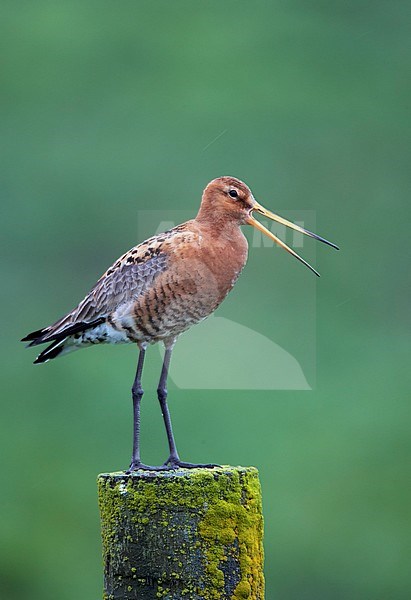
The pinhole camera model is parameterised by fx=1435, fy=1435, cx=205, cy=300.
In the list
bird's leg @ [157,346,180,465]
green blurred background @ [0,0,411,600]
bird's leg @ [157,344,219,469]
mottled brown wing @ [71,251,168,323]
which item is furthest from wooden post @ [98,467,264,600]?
green blurred background @ [0,0,411,600]

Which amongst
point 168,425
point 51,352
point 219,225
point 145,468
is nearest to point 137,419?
point 168,425

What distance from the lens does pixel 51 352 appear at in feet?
27.0

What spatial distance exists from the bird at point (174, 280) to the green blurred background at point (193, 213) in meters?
5.64

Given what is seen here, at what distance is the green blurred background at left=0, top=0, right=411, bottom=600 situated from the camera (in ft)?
56.4

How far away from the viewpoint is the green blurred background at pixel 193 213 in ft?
56.4

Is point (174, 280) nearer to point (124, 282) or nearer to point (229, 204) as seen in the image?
point (124, 282)

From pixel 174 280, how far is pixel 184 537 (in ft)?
6.58

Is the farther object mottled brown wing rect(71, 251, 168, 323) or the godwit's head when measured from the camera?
mottled brown wing rect(71, 251, 168, 323)

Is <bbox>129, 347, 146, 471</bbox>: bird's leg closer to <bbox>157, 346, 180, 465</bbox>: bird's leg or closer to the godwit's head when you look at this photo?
<bbox>157, 346, 180, 465</bbox>: bird's leg

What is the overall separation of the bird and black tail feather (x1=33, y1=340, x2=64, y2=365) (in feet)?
0.31

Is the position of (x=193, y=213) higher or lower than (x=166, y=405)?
higher

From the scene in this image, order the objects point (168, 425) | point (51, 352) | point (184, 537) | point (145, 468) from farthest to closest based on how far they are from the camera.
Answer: point (51, 352) → point (168, 425) → point (145, 468) → point (184, 537)

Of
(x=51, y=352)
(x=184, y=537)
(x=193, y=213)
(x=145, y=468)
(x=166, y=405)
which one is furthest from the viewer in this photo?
(x=193, y=213)

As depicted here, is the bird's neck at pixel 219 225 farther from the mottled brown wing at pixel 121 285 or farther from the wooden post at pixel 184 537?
the wooden post at pixel 184 537
